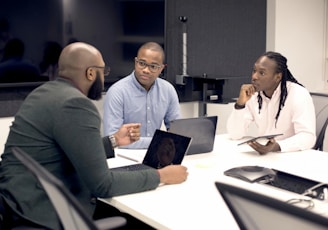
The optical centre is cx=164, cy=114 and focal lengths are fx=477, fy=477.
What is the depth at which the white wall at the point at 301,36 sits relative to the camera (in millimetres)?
4676

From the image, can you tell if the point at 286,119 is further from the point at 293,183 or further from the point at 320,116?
the point at 293,183

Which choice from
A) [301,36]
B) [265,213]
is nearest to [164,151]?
[265,213]

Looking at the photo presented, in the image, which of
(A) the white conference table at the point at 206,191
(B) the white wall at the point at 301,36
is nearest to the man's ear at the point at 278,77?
(A) the white conference table at the point at 206,191

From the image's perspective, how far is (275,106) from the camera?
9.43 feet

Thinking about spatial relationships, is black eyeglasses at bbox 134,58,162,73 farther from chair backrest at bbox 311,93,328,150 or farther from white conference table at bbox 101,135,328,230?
chair backrest at bbox 311,93,328,150

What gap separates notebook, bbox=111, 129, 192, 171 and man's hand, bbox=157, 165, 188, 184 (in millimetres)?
84

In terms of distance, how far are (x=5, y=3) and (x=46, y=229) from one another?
203 cm

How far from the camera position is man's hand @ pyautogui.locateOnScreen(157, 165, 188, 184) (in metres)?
1.89

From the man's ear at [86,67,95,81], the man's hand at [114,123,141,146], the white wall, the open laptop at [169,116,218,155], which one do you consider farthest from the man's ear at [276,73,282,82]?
the white wall

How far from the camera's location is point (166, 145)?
2.08 metres

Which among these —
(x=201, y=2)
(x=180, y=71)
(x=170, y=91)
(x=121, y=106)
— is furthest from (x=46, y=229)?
(x=201, y=2)

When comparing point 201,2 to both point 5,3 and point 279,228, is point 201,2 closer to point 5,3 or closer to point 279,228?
point 5,3

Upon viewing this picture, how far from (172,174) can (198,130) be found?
0.50 m

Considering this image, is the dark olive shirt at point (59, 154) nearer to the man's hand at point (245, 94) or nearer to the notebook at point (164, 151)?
the notebook at point (164, 151)
